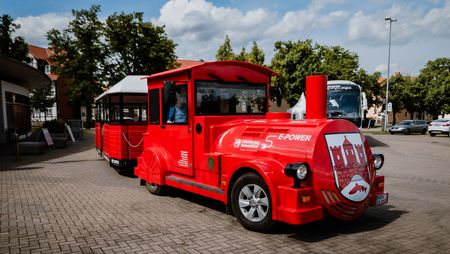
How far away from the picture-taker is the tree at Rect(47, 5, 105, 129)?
3750 centimetres

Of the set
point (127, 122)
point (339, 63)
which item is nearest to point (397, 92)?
point (339, 63)

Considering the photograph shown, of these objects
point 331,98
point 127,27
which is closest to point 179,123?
point 331,98

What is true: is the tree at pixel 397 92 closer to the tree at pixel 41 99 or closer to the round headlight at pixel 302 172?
the tree at pixel 41 99

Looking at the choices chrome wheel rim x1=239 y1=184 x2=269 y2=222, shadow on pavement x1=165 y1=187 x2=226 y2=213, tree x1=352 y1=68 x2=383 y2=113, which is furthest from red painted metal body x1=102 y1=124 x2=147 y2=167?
tree x1=352 y1=68 x2=383 y2=113

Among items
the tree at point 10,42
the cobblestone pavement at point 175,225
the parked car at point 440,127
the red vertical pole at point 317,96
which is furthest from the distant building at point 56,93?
the red vertical pole at point 317,96

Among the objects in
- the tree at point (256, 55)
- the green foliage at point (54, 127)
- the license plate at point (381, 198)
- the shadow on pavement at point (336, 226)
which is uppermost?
the tree at point (256, 55)

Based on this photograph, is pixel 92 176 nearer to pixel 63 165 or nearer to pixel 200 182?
pixel 63 165

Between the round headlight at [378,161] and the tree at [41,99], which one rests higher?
Result: the tree at [41,99]

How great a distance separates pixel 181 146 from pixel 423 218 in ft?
14.3

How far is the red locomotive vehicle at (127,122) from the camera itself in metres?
9.80

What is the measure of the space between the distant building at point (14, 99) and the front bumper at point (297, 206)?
1566 cm

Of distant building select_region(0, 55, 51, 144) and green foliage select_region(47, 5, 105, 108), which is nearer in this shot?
distant building select_region(0, 55, 51, 144)

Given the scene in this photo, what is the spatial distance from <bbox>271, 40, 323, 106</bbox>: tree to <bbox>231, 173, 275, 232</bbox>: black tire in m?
31.6

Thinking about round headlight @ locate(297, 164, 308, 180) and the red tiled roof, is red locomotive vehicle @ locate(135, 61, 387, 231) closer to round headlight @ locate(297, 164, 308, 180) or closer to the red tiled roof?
round headlight @ locate(297, 164, 308, 180)
